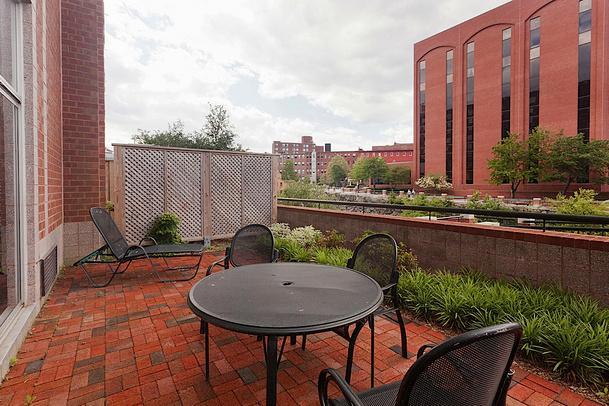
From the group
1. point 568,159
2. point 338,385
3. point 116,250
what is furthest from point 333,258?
point 568,159

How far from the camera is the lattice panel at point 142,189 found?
562cm

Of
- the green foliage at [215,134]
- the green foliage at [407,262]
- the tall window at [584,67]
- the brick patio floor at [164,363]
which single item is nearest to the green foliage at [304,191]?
the green foliage at [215,134]

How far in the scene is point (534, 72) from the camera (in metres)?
26.1

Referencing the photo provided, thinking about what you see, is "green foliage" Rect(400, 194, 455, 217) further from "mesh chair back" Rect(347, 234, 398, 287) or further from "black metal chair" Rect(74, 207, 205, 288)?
"mesh chair back" Rect(347, 234, 398, 287)

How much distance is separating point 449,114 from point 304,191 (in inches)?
1097

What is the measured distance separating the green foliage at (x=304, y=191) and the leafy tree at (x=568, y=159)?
21.8 metres

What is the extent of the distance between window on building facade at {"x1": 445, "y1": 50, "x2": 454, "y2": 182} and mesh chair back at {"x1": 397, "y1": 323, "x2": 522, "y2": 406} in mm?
34802

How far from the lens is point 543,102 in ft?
84.0

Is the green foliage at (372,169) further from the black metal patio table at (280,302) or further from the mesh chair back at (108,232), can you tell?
the black metal patio table at (280,302)

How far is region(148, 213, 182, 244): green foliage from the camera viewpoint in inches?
226

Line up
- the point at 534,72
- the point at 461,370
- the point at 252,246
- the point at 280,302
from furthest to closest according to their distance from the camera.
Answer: the point at 534,72, the point at 252,246, the point at 280,302, the point at 461,370

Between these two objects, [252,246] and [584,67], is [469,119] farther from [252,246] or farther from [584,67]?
[252,246]

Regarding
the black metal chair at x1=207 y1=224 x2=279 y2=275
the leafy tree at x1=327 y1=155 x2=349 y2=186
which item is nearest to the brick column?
the black metal chair at x1=207 y1=224 x2=279 y2=275

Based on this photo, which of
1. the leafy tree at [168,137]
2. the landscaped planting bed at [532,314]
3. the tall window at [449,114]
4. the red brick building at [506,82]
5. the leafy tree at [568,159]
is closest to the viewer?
the landscaped planting bed at [532,314]
